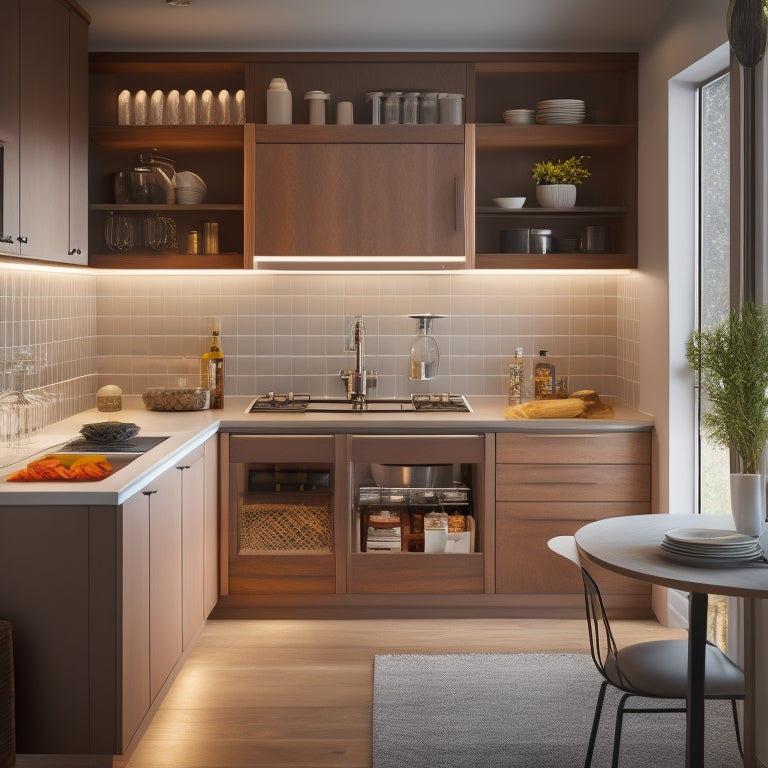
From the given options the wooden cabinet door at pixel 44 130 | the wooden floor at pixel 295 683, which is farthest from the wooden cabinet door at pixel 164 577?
the wooden cabinet door at pixel 44 130

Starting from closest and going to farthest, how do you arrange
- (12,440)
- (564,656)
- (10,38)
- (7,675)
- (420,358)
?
(7,675), (10,38), (12,440), (564,656), (420,358)

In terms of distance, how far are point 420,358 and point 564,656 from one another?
163 cm

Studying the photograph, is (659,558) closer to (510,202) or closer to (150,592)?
(150,592)

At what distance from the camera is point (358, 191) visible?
473cm

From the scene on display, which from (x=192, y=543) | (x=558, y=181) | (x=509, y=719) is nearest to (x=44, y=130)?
(x=192, y=543)

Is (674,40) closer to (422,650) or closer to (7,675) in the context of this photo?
(422,650)

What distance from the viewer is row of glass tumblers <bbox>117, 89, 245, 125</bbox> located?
4762 mm

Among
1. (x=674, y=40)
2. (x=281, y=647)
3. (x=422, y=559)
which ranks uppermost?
(x=674, y=40)

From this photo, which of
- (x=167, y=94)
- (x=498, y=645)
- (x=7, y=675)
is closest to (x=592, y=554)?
(x=7, y=675)

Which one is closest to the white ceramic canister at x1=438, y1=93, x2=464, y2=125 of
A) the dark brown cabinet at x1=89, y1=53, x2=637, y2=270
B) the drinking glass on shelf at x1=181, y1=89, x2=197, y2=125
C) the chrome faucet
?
the dark brown cabinet at x1=89, y1=53, x2=637, y2=270

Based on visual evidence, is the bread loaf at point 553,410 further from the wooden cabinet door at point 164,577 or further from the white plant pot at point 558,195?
the wooden cabinet door at point 164,577

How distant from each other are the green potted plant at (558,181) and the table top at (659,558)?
7.55 feet

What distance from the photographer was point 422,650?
13.6 feet

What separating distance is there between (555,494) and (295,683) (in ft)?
4.82
